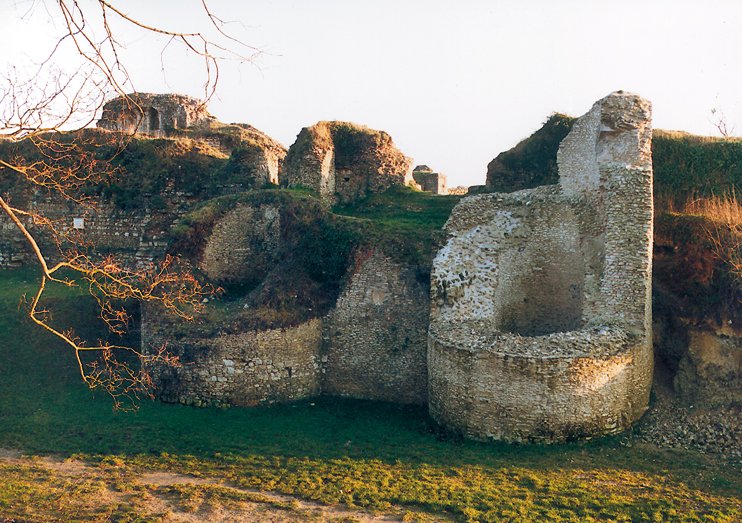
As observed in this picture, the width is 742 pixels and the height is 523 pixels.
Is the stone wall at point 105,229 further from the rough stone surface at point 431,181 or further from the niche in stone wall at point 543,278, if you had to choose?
the niche in stone wall at point 543,278

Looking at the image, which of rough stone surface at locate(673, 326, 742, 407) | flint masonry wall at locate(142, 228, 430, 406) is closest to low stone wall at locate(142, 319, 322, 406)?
flint masonry wall at locate(142, 228, 430, 406)

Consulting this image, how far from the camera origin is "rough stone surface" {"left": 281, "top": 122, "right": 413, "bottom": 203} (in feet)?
64.2

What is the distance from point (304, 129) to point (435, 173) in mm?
8730

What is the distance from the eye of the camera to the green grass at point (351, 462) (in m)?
8.84

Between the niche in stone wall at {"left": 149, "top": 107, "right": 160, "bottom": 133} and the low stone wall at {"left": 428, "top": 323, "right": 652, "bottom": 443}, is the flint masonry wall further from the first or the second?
the niche in stone wall at {"left": 149, "top": 107, "right": 160, "bottom": 133}

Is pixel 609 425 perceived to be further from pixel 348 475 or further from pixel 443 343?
pixel 348 475

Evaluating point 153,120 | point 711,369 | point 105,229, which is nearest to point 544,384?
point 711,369

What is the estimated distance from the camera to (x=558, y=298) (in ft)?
45.3

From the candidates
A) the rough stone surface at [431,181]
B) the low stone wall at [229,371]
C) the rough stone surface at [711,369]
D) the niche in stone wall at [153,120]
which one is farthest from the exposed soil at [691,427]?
the niche in stone wall at [153,120]

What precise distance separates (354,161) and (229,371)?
989 centimetres

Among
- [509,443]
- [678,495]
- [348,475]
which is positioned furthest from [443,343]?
[678,495]

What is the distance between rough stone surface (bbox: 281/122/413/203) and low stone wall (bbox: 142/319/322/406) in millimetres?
7561

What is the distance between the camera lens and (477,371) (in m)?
11.2

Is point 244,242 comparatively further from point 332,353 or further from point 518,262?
point 518,262
